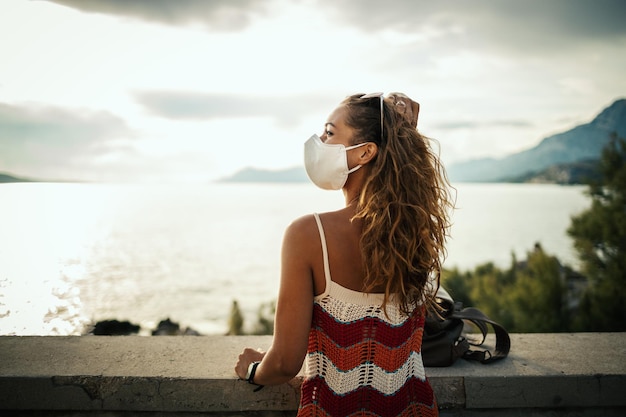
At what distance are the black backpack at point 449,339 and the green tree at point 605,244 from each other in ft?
20.4

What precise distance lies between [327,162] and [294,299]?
548mm

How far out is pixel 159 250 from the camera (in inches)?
2110

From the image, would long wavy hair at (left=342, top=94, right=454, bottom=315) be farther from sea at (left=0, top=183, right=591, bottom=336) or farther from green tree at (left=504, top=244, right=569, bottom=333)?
green tree at (left=504, top=244, right=569, bottom=333)

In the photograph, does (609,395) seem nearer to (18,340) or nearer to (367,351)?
(367,351)

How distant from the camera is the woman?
5.34 feet

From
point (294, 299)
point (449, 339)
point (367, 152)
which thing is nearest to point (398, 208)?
point (367, 152)

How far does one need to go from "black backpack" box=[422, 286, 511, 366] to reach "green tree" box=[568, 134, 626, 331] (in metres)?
6.23

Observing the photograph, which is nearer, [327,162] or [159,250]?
[327,162]

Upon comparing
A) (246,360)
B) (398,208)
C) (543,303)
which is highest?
(398,208)

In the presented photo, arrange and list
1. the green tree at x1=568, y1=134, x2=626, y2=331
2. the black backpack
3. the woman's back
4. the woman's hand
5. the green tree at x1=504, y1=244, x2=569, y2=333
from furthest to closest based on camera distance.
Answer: the green tree at x1=504, y1=244, x2=569, y2=333 → the green tree at x1=568, y1=134, x2=626, y2=331 → the black backpack → the woman's hand → the woman's back

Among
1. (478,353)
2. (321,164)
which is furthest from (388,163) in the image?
(478,353)

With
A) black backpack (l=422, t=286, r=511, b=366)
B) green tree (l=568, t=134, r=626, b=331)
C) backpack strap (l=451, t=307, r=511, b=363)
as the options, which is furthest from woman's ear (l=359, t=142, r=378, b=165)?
green tree (l=568, t=134, r=626, b=331)

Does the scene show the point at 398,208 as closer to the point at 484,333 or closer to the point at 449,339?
the point at 449,339

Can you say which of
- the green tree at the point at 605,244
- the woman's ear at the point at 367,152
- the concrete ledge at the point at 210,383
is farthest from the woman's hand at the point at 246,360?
the green tree at the point at 605,244
